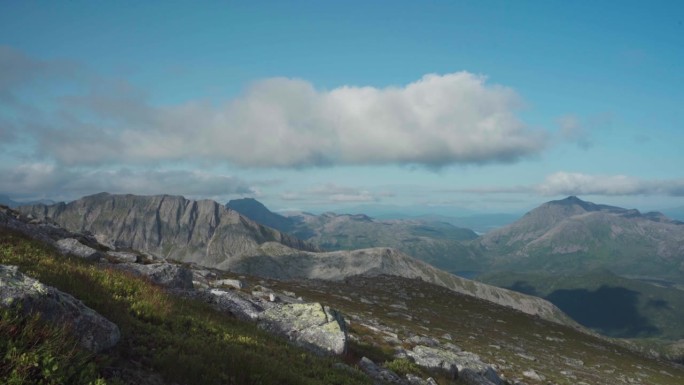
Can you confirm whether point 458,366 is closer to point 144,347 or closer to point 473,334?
point 144,347

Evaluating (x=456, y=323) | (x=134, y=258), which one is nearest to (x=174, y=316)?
(x=134, y=258)

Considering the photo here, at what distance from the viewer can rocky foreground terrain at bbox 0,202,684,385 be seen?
424 inches

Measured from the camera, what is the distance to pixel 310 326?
21.7 meters

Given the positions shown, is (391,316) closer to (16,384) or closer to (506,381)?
(506,381)

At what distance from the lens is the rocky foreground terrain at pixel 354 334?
10.8m

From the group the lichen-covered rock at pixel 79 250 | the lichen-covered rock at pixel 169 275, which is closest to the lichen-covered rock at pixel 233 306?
the lichen-covered rock at pixel 169 275

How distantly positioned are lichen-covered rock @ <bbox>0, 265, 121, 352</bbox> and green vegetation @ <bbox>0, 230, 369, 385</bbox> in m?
0.50

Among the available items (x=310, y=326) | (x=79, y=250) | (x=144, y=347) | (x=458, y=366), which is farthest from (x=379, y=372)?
(x=79, y=250)

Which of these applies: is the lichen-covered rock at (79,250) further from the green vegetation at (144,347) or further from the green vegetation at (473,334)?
the green vegetation at (473,334)

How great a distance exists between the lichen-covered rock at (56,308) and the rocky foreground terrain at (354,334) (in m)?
0.03

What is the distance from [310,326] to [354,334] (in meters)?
11.3

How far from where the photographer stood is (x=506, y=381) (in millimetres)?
33594

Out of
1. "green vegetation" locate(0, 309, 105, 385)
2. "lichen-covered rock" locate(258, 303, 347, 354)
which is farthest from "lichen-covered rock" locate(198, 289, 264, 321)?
"green vegetation" locate(0, 309, 105, 385)

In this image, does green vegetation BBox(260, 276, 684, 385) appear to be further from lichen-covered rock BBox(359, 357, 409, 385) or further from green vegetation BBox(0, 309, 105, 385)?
green vegetation BBox(0, 309, 105, 385)
